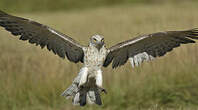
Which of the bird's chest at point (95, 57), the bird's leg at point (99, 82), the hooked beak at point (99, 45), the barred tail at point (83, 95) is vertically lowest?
the barred tail at point (83, 95)

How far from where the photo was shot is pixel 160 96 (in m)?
7.98

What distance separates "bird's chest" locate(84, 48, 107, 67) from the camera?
606 cm

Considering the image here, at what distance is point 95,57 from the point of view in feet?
19.9

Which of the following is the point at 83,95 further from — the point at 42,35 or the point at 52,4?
the point at 52,4

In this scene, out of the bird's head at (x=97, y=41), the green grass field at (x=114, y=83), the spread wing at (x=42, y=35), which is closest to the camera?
the bird's head at (x=97, y=41)

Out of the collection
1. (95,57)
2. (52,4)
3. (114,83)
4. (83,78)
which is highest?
(52,4)

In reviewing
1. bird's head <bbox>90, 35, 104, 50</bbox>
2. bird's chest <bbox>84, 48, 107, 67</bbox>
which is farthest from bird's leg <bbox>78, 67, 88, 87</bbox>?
bird's head <bbox>90, 35, 104, 50</bbox>

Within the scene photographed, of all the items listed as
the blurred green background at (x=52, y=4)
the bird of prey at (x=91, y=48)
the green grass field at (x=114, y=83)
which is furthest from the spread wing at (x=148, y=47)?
the blurred green background at (x=52, y=4)

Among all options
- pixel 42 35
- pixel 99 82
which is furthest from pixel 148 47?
pixel 42 35

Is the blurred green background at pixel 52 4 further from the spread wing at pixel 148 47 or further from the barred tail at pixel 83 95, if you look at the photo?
the barred tail at pixel 83 95

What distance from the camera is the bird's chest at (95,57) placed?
6059 mm

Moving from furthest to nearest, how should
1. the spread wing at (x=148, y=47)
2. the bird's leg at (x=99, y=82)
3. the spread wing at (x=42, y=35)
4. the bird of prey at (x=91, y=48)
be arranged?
the spread wing at (x=148, y=47), the spread wing at (x=42, y=35), the bird of prey at (x=91, y=48), the bird's leg at (x=99, y=82)

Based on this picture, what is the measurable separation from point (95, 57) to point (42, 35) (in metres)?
0.92

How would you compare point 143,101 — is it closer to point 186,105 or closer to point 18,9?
point 186,105
